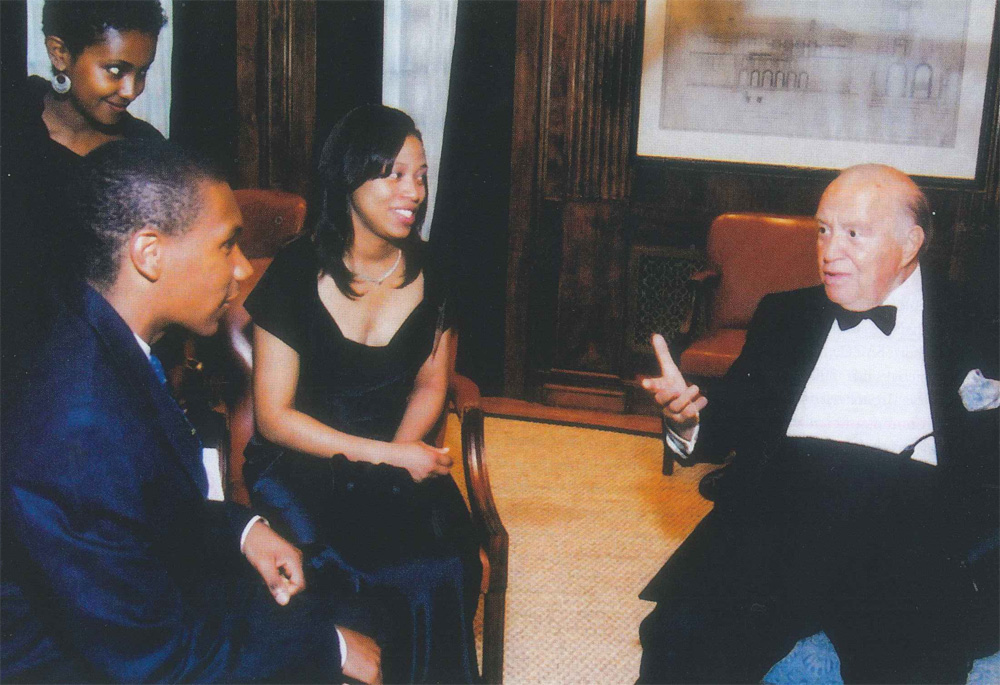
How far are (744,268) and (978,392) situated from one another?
232 centimetres

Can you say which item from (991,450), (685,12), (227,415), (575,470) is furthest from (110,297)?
(685,12)

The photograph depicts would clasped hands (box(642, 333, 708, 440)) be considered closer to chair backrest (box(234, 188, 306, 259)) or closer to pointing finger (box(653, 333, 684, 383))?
pointing finger (box(653, 333, 684, 383))

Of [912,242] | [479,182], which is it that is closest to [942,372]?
[912,242]

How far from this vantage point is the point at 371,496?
2018 mm

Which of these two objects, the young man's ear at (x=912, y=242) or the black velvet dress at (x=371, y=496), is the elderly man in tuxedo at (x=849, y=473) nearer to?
the young man's ear at (x=912, y=242)

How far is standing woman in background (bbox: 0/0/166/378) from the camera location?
5.95 feet

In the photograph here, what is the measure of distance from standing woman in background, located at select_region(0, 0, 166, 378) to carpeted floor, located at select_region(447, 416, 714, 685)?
1682 mm

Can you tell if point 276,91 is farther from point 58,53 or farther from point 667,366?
point 667,366

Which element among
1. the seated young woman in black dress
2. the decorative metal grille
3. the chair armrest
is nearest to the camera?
the seated young woman in black dress

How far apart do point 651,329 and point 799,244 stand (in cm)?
100

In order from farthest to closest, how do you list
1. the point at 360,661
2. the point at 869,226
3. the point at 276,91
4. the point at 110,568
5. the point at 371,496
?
the point at 276,91 → the point at 371,496 → the point at 869,226 → the point at 360,661 → the point at 110,568

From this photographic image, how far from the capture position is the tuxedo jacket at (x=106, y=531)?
113cm

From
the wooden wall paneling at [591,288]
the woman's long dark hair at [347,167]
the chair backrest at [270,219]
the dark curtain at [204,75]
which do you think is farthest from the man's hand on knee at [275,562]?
the dark curtain at [204,75]

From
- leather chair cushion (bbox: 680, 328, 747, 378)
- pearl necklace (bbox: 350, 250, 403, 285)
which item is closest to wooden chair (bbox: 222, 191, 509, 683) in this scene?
pearl necklace (bbox: 350, 250, 403, 285)
